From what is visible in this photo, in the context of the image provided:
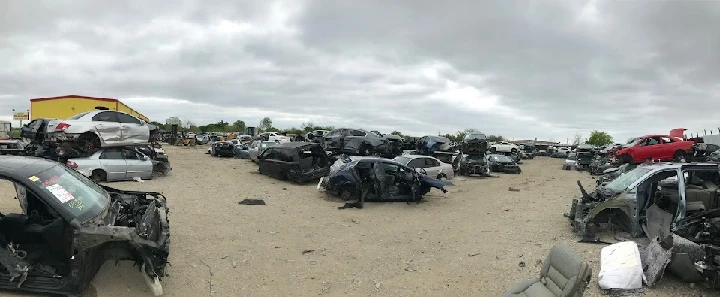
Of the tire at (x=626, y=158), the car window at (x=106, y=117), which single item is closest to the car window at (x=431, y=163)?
the tire at (x=626, y=158)

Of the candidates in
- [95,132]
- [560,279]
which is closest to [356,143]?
[95,132]

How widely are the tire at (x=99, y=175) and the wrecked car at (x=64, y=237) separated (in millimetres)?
8317

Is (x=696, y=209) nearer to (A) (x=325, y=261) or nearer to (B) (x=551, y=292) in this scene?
(B) (x=551, y=292)

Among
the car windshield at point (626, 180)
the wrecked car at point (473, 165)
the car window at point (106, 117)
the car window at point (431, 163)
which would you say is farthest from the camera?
the wrecked car at point (473, 165)

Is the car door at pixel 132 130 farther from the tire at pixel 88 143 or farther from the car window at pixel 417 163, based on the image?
the car window at pixel 417 163

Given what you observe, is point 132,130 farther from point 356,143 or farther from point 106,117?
point 356,143

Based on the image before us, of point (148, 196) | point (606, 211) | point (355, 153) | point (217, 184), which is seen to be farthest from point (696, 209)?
point (355, 153)

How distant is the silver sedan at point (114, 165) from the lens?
494 inches

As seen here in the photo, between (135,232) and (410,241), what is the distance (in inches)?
195

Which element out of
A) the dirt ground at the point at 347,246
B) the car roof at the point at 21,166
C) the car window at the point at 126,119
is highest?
the car window at the point at 126,119

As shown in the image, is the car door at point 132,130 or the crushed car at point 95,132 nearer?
the crushed car at point 95,132

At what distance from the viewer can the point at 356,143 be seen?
20.3 m

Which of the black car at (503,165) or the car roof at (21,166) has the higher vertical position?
the car roof at (21,166)

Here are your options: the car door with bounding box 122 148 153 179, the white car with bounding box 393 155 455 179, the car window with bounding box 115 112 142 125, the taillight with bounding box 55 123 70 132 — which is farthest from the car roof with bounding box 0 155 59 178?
the white car with bounding box 393 155 455 179
